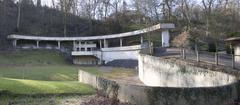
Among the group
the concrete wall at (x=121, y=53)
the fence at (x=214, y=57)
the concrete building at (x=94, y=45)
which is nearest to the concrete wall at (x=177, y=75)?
the fence at (x=214, y=57)

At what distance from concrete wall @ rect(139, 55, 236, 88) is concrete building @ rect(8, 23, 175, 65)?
18599 millimetres

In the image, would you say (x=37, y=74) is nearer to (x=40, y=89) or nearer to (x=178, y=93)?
(x=40, y=89)

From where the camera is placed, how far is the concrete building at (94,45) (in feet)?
172

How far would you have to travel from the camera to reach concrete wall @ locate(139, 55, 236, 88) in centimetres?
1627

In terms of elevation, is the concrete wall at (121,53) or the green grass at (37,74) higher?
the concrete wall at (121,53)

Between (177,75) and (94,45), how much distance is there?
151 feet

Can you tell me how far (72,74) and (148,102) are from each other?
24.8 metres

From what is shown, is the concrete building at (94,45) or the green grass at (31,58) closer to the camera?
the green grass at (31,58)

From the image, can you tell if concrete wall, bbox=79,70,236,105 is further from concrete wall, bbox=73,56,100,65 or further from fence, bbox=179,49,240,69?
concrete wall, bbox=73,56,100,65

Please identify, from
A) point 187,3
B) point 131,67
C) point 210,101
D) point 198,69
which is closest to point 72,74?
point 131,67

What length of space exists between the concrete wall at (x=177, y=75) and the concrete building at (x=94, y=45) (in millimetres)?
18599

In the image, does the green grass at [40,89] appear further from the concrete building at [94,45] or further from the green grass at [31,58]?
the green grass at [31,58]

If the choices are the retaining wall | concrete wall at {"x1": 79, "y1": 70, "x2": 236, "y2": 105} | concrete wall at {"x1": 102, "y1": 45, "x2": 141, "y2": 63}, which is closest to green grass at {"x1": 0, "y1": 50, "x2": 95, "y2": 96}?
the retaining wall

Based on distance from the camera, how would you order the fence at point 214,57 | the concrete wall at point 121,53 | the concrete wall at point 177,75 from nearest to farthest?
the concrete wall at point 177,75 < the fence at point 214,57 < the concrete wall at point 121,53
